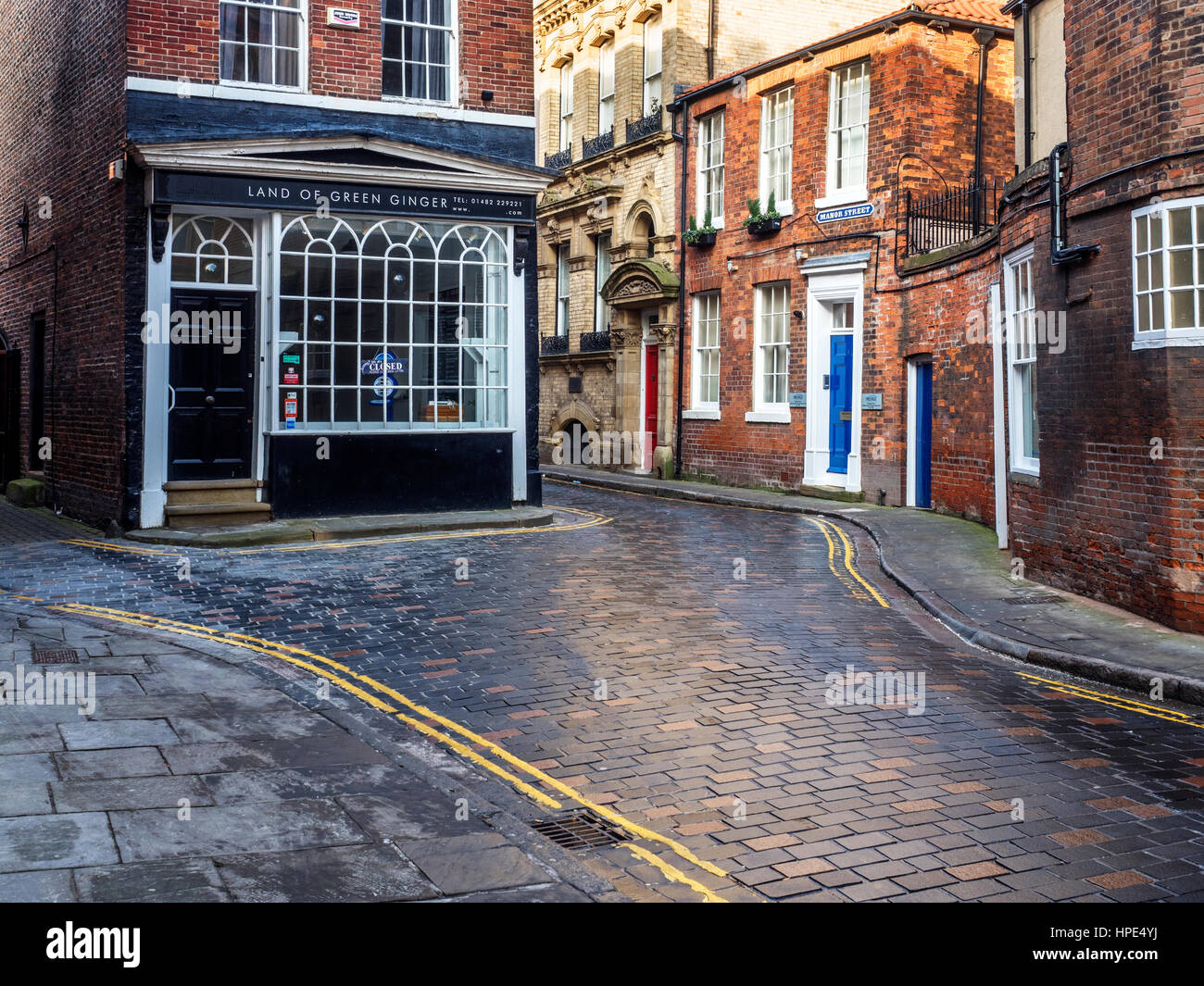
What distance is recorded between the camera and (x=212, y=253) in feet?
48.7

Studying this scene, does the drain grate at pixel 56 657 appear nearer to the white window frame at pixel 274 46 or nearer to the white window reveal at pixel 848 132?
the white window frame at pixel 274 46

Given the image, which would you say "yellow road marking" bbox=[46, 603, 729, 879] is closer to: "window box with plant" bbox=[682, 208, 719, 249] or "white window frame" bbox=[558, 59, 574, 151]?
"window box with plant" bbox=[682, 208, 719, 249]

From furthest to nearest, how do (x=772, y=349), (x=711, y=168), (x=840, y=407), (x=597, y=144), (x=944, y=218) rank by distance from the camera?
(x=597, y=144), (x=711, y=168), (x=772, y=349), (x=840, y=407), (x=944, y=218)

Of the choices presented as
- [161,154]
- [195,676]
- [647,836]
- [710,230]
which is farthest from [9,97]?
[647,836]

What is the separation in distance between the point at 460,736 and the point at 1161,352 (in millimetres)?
6442

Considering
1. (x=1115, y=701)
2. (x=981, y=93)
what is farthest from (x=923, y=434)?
(x=1115, y=701)

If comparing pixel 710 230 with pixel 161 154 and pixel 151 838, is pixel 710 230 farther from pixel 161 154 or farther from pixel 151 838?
pixel 151 838

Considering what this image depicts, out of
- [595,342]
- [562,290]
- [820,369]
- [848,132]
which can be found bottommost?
[820,369]

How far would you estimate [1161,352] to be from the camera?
9445 mm

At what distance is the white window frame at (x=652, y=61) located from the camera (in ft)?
85.0

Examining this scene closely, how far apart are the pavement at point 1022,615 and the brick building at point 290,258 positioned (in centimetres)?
586

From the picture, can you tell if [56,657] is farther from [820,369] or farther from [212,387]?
[820,369]

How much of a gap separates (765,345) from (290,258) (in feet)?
34.1

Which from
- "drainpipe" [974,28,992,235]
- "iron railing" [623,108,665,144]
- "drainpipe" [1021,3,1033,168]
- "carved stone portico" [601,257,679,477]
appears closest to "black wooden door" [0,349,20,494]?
"carved stone portico" [601,257,679,477]
